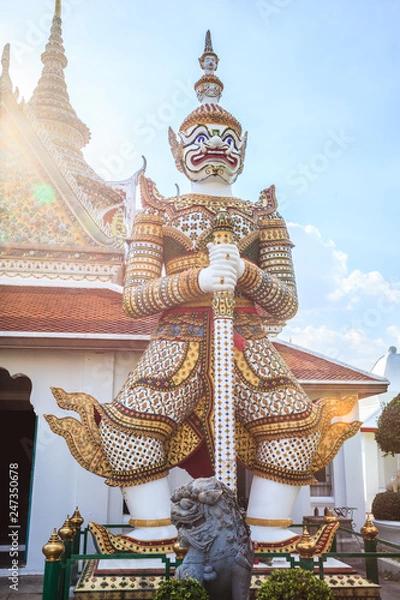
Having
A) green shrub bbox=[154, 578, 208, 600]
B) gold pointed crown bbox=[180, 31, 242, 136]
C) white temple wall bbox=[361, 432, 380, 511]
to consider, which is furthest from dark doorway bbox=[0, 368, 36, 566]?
white temple wall bbox=[361, 432, 380, 511]

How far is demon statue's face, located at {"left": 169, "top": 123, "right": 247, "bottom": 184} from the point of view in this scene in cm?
439

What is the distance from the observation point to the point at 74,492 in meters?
5.75

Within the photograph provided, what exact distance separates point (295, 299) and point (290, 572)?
218 centimetres

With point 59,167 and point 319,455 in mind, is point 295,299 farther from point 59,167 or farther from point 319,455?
point 59,167

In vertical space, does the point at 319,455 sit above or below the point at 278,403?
below

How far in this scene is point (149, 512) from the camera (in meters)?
3.61

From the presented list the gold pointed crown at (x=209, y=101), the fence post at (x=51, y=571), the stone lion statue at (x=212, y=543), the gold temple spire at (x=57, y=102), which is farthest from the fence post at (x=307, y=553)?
the gold temple spire at (x=57, y=102)

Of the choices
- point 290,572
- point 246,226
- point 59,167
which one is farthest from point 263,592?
point 59,167

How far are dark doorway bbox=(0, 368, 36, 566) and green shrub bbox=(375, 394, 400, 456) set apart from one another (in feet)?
17.9

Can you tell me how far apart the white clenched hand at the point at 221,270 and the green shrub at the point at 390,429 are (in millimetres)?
5457

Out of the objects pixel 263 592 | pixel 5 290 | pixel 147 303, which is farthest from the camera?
pixel 5 290

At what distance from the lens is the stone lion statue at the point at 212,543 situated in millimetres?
2572

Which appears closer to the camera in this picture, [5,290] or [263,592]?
[263,592]

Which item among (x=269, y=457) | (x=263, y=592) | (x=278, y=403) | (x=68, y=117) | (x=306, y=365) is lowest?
(x=263, y=592)
